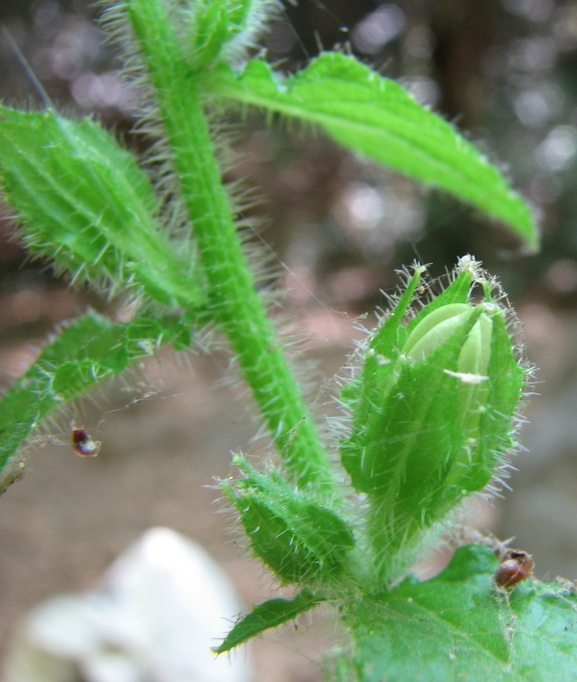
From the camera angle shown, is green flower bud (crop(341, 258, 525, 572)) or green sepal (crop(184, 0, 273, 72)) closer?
green flower bud (crop(341, 258, 525, 572))

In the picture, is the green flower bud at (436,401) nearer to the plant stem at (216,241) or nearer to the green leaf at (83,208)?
the plant stem at (216,241)

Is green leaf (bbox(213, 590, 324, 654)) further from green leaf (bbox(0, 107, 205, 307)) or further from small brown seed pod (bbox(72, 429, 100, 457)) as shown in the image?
green leaf (bbox(0, 107, 205, 307))

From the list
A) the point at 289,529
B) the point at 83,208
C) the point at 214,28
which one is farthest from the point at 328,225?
the point at 289,529

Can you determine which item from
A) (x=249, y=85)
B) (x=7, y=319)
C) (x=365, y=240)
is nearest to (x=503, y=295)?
(x=249, y=85)

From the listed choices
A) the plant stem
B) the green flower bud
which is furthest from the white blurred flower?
the green flower bud

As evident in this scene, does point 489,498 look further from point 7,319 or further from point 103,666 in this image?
point 7,319

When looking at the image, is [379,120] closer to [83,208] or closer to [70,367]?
[83,208]
